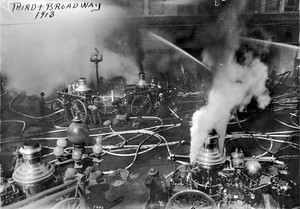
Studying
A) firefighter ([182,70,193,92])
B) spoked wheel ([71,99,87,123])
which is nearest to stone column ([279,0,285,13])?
firefighter ([182,70,193,92])

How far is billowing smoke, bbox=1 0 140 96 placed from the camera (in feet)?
58.7

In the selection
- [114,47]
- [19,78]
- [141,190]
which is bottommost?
[141,190]

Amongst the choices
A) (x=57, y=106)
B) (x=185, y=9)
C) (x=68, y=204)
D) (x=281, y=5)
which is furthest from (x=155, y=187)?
(x=281, y=5)

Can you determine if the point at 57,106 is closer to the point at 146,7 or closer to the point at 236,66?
the point at 146,7

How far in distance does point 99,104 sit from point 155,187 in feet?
28.0

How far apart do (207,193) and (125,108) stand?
874 centimetres

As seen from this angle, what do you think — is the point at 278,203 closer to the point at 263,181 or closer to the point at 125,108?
the point at 263,181

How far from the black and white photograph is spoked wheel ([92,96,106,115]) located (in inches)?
4.8

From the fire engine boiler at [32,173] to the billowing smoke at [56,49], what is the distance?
51.3 feet

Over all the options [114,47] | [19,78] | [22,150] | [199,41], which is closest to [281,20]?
[199,41]

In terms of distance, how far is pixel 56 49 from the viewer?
1917 cm

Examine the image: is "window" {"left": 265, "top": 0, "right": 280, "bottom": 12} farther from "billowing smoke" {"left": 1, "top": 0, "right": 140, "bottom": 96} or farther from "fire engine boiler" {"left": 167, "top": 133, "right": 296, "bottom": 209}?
"fire engine boiler" {"left": 167, "top": 133, "right": 296, "bottom": 209}

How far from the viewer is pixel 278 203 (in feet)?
19.3

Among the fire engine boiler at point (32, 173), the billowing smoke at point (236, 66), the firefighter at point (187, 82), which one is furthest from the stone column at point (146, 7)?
the fire engine boiler at point (32, 173)
